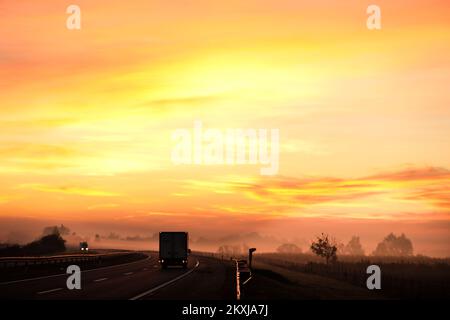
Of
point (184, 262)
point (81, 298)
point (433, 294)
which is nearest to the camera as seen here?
point (81, 298)

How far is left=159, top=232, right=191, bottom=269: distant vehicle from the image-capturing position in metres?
55.0

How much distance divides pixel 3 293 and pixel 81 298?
436cm

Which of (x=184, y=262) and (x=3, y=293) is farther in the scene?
(x=184, y=262)

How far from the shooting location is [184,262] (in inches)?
2183

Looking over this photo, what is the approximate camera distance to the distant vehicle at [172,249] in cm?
5500

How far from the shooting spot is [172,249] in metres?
55.2

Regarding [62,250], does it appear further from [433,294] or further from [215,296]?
[215,296]
